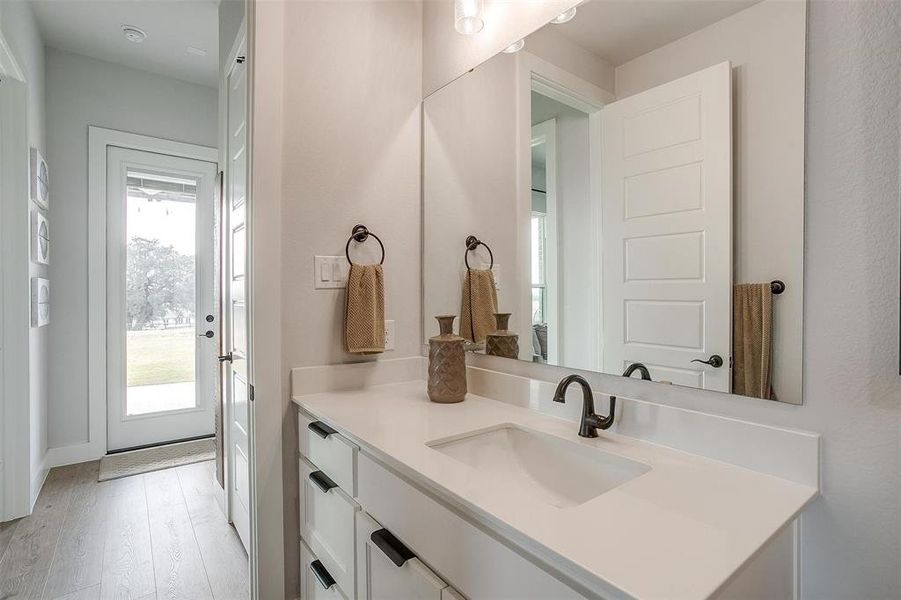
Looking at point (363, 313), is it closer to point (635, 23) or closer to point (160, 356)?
point (635, 23)

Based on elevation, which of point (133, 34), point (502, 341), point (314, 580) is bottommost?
point (314, 580)

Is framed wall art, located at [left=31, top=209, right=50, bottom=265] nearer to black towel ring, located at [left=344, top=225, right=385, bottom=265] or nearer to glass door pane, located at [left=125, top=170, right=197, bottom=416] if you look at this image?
glass door pane, located at [left=125, top=170, right=197, bottom=416]

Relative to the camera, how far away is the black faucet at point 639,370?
1.10 meters

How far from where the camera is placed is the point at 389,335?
1.74 meters

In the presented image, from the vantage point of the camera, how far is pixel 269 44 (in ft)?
4.85

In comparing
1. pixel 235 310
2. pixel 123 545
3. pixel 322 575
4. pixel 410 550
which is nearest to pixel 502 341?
pixel 410 550

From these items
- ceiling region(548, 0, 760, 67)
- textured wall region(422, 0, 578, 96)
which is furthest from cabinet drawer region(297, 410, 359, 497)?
textured wall region(422, 0, 578, 96)

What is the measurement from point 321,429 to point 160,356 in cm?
294

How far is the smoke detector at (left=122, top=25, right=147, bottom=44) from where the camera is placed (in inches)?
112

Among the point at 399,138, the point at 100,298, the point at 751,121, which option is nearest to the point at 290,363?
the point at 399,138

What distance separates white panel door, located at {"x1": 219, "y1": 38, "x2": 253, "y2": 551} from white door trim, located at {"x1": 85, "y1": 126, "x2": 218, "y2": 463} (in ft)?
5.17

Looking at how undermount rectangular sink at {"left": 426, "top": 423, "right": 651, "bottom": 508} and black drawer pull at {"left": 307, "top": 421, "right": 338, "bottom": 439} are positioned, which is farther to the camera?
black drawer pull at {"left": 307, "top": 421, "right": 338, "bottom": 439}

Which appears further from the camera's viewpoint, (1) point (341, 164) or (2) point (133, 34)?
(2) point (133, 34)

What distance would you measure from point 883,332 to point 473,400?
1033 millimetres
